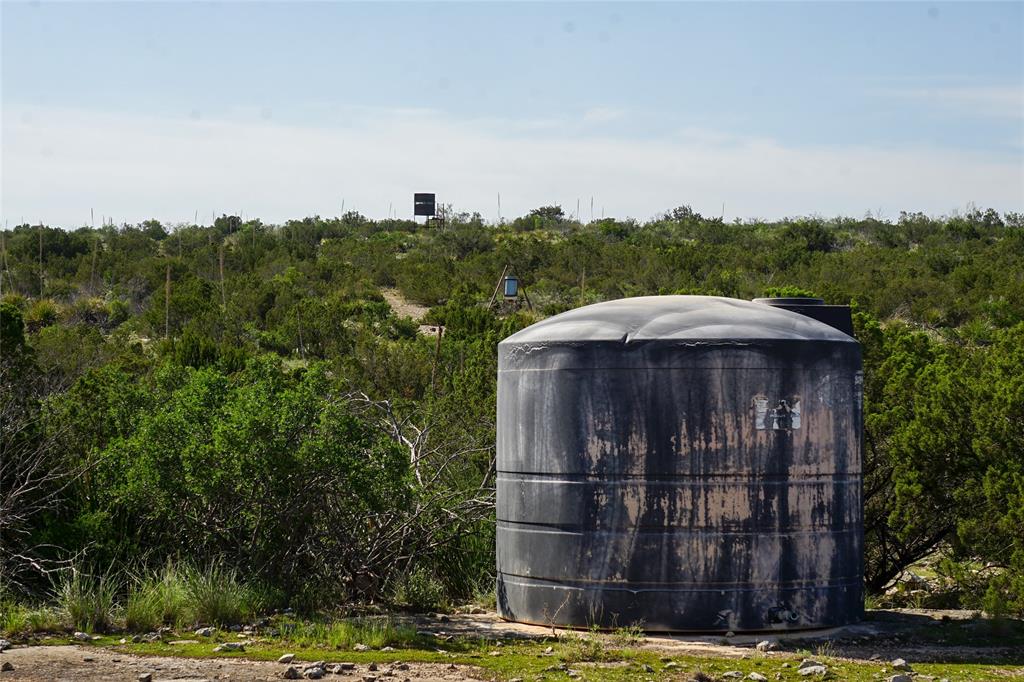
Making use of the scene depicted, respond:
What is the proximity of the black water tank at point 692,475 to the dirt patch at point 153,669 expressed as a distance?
2097mm

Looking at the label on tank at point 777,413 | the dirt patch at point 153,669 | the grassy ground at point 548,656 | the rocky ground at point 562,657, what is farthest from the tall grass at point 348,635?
the label on tank at point 777,413

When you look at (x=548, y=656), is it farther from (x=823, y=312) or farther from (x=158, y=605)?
(x=823, y=312)

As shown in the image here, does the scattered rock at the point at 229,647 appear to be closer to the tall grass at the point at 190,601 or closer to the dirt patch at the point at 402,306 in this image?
the tall grass at the point at 190,601

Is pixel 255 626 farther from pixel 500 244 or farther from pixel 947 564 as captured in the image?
pixel 500 244

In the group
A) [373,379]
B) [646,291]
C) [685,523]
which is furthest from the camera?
[646,291]

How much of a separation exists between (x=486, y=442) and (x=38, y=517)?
6.01 meters

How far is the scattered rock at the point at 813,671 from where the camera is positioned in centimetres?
991

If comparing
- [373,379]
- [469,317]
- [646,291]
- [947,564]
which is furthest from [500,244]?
[947,564]

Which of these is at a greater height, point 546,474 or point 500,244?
point 500,244

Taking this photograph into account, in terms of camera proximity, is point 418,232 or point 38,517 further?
point 418,232

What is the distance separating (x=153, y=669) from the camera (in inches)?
389

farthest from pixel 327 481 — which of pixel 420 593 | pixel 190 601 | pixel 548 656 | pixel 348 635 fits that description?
pixel 548 656

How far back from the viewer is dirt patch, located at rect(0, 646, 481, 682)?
9.56m

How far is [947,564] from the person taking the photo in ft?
46.6
